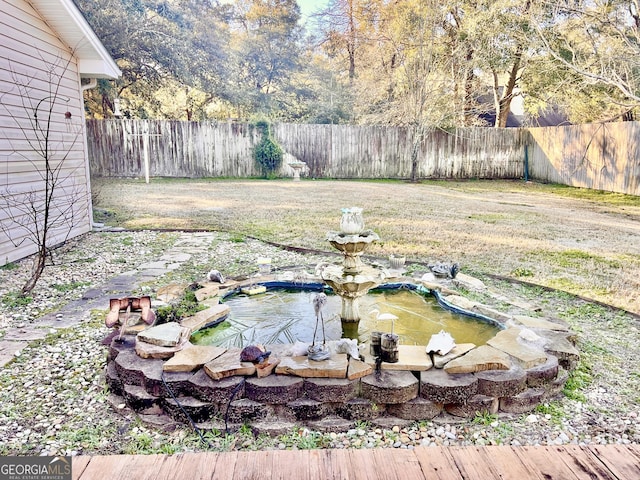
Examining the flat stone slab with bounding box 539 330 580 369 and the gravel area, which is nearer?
the gravel area

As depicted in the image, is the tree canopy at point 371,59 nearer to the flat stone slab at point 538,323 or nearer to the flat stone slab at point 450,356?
the flat stone slab at point 538,323

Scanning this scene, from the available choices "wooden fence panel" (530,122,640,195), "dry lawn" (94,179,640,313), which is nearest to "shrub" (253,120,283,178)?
"dry lawn" (94,179,640,313)

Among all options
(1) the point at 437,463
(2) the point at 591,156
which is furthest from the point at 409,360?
(2) the point at 591,156

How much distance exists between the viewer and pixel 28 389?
2.01 metres

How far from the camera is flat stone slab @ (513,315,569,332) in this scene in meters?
2.45

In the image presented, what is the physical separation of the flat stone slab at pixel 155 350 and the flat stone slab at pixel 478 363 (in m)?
1.27

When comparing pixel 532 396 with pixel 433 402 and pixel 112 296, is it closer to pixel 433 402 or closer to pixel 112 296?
pixel 433 402

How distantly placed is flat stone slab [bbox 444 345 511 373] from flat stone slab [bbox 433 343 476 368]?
0.02 meters

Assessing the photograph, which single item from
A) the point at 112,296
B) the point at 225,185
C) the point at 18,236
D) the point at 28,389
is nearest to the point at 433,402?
the point at 28,389

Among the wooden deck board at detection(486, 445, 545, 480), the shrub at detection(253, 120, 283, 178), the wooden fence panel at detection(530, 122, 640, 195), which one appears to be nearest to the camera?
the wooden deck board at detection(486, 445, 545, 480)

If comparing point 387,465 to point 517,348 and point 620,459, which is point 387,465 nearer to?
point 620,459

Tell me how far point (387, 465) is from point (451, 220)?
17.5 feet

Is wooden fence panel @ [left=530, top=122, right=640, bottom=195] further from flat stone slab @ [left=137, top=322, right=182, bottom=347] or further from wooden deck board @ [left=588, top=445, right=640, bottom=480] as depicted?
flat stone slab @ [left=137, top=322, right=182, bottom=347]

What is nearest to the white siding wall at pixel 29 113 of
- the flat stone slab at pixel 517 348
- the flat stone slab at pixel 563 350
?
the flat stone slab at pixel 517 348
